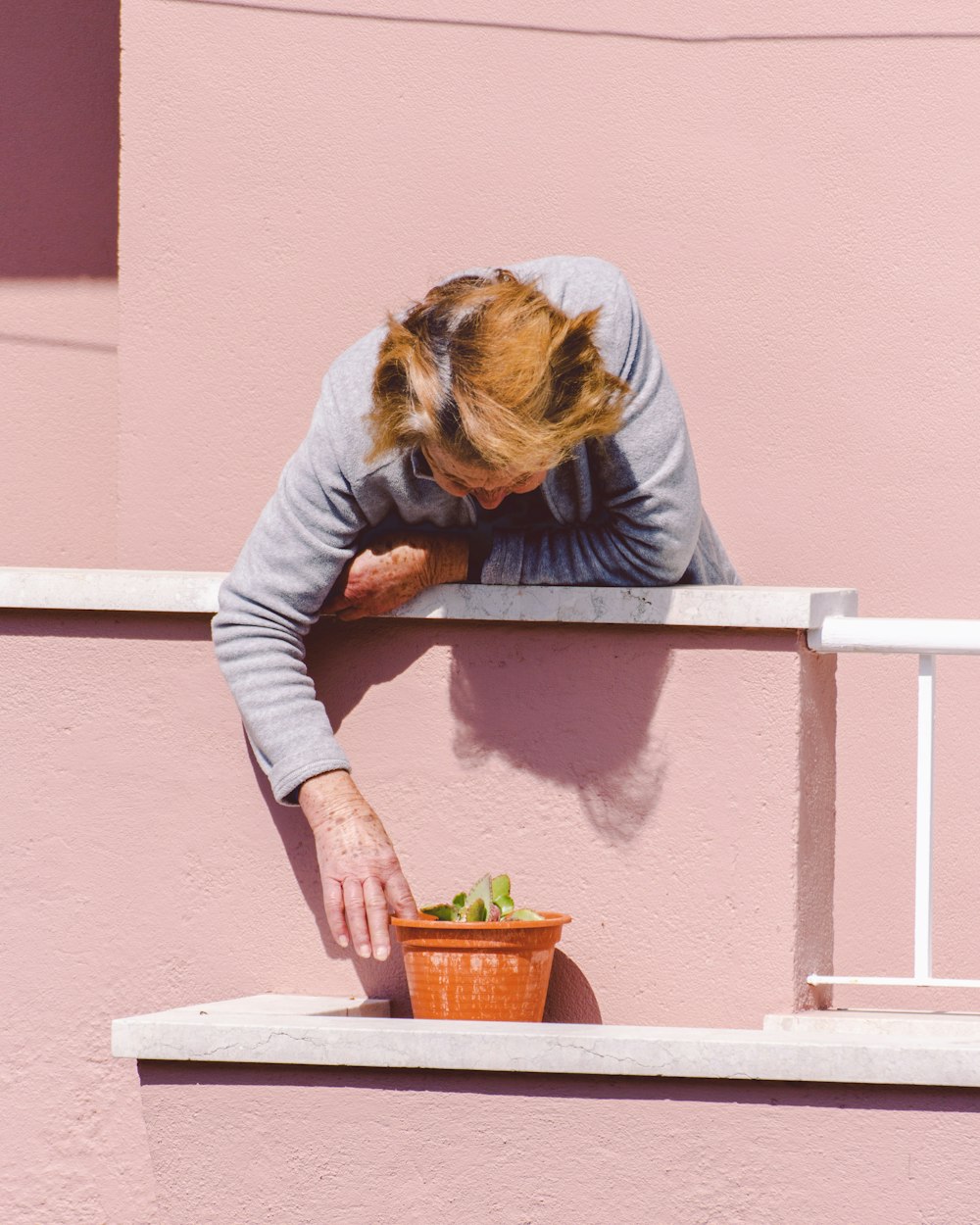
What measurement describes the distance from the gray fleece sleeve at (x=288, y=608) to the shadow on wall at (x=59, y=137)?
7.70 feet

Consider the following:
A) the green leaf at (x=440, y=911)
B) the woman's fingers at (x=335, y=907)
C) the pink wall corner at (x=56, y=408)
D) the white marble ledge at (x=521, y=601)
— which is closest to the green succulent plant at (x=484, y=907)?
the green leaf at (x=440, y=911)

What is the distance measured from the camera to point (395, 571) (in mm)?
2498

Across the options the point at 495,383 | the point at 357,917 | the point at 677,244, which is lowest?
the point at 357,917

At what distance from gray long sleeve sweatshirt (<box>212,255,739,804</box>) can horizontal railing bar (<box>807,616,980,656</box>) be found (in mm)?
239

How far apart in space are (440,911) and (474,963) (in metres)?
0.09

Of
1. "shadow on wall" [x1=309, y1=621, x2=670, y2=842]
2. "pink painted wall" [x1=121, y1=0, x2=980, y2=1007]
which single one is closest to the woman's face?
"shadow on wall" [x1=309, y1=621, x2=670, y2=842]

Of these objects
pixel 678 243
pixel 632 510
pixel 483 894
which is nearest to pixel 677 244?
pixel 678 243

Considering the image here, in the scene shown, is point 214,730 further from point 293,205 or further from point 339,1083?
point 293,205

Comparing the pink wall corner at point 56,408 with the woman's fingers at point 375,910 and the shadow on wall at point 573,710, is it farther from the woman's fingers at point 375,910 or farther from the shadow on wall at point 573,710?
the woman's fingers at point 375,910

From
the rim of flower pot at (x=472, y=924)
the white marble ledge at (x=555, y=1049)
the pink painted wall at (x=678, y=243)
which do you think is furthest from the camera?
the pink painted wall at (x=678, y=243)

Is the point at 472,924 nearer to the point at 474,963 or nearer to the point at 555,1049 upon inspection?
the point at 474,963

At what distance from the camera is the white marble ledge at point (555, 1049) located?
6.91ft

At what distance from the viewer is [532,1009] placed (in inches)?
95.7

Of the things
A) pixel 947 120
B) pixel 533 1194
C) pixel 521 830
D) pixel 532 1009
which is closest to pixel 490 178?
pixel 947 120
